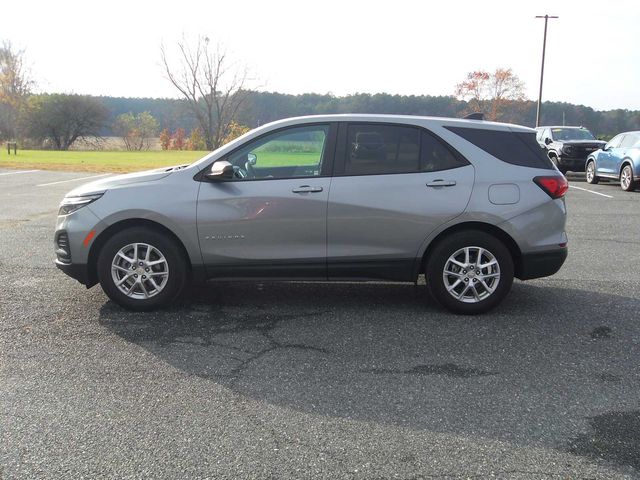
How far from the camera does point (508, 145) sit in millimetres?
5289

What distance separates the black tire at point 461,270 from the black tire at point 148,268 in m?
2.18

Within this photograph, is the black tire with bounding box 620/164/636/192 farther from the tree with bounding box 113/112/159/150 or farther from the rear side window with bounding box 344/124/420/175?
the tree with bounding box 113/112/159/150

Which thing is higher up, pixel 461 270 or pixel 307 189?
pixel 307 189

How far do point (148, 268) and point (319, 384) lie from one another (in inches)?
83.7

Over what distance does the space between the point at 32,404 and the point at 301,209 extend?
2.53 meters

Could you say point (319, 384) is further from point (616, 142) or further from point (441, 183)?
point (616, 142)

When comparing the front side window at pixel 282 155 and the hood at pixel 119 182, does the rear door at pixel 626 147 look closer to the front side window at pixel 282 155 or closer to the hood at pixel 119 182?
the front side window at pixel 282 155

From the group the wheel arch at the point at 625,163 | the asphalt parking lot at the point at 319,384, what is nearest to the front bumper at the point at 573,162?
the wheel arch at the point at 625,163

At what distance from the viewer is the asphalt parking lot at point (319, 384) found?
2.95 m

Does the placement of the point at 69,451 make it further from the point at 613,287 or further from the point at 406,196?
the point at 613,287

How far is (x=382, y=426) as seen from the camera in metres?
3.28

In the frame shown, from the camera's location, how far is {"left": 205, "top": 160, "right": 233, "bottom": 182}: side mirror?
16.4ft

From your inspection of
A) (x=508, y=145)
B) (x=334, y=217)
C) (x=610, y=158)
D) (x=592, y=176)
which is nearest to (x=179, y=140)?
(x=592, y=176)

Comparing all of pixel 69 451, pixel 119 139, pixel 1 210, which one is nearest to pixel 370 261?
pixel 69 451
